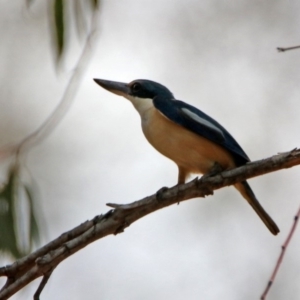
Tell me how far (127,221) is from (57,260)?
28cm

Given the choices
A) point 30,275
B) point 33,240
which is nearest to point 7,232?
point 33,240

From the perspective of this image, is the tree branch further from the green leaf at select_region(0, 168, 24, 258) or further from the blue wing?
the blue wing

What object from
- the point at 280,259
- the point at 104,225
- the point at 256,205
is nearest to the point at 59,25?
the point at 104,225

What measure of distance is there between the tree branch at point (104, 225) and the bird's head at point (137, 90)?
124cm

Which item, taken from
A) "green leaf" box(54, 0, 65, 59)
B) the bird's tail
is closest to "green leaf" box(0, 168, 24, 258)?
"green leaf" box(54, 0, 65, 59)

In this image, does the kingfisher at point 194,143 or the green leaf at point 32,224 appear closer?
the green leaf at point 32,224

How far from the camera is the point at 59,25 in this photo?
2459 millimetres

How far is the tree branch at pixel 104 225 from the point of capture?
2223 mm

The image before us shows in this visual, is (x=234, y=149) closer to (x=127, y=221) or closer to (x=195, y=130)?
(x=195, y=130)

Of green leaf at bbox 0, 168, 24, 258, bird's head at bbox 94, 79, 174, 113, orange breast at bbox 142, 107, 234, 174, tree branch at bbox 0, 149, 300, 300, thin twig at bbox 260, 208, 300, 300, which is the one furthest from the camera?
bird's head at bbox 94, 79, 174, 113

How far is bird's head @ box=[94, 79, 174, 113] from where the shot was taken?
361cm

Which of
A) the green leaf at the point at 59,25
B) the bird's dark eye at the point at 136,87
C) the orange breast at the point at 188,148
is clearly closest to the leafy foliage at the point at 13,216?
the green leaf at the point at 59,25

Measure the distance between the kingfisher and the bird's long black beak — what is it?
17.2 inches

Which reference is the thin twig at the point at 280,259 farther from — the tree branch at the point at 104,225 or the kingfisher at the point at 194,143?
the kingfisher at the point at 194,143
